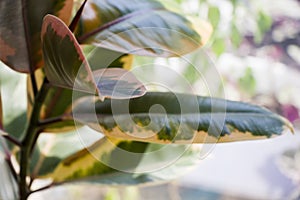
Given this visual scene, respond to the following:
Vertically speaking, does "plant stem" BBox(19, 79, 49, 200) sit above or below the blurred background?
above

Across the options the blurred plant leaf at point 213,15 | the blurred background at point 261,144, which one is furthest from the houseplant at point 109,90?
the blurred background at point 261,144

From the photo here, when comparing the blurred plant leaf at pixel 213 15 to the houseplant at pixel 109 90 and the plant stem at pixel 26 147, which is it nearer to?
the houseplant at pixel 109 90

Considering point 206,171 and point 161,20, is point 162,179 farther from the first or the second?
point 206,171

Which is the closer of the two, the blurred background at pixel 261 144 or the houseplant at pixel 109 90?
the houseplant at pixel 109 90

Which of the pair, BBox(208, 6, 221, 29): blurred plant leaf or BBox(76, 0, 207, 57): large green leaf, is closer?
BBox(76, 0, 207, 57): large green leaf

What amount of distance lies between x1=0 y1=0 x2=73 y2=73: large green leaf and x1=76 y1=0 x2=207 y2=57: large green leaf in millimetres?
36

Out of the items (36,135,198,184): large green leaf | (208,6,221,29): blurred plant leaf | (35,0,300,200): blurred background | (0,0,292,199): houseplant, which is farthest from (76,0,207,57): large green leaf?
(35,0,300,200): blurred background

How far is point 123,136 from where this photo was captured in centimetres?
37

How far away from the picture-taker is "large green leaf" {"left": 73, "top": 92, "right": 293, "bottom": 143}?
1.16ft

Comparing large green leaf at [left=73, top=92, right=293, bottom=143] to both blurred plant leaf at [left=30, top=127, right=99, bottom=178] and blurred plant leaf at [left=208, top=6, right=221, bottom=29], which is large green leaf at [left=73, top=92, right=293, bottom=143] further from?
blurred plant leaf at [left=208, top=6, right=221, bottom=29]

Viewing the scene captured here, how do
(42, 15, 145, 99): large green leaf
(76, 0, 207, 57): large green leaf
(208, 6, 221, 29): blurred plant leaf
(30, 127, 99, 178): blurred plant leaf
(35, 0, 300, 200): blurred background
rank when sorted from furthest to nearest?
(35, 0, 300, 200): blurred background, (208, 6, 221, 29): blurred plant leaf, (30, 127, 99, 178): blurred plant leaf, (76, 0, 207, 57): large green leaf, (42, 15, 145, 99): large green leaf

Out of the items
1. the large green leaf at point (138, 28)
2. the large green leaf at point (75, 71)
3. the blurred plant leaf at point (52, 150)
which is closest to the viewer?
the large green leaf at point (75, 71)

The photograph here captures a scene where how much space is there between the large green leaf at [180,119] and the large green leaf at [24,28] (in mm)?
64

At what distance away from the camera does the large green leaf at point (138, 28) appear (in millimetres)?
401
